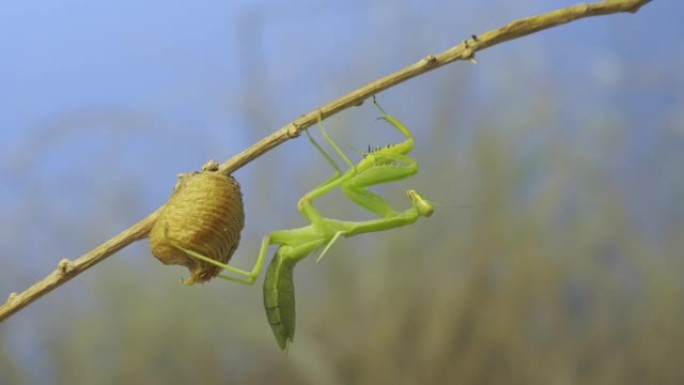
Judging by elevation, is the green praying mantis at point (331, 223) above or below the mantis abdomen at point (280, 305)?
above

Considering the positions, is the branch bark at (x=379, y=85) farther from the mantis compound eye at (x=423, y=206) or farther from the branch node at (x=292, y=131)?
the mantis compound eye at (x=423, y=206)

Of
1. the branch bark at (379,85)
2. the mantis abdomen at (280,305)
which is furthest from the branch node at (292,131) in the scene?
the mantis abdomen at (280,305)

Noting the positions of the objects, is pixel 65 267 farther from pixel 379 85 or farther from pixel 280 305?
pixel 379 85

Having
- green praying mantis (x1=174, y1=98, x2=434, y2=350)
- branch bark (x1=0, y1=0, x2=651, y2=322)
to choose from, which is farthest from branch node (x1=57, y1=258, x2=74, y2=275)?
green praying mantis (x1=174, y1=98, x2=434, y2=350)

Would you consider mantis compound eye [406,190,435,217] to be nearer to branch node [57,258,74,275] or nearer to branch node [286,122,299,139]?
branch node [286,122,299,139]

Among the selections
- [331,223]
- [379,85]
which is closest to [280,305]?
[331,223]
